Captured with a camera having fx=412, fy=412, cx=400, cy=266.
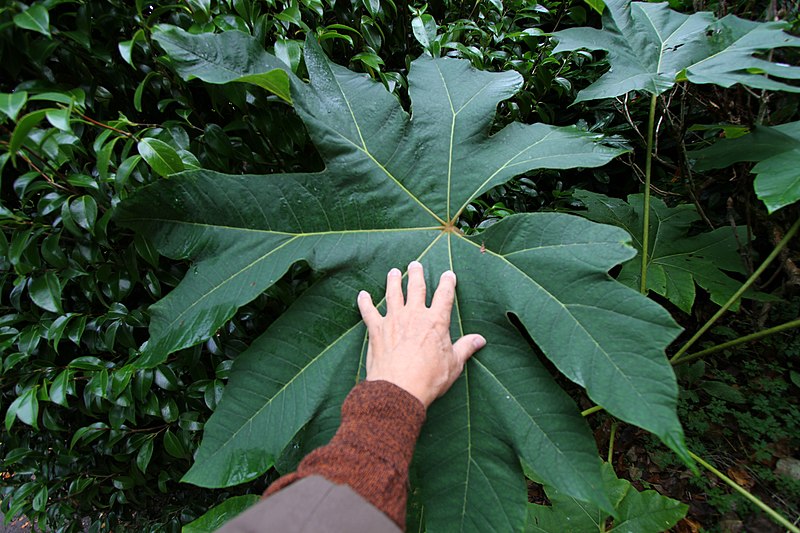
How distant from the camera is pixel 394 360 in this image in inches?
28.9

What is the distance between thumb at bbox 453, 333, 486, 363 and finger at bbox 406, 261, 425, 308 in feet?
0.34

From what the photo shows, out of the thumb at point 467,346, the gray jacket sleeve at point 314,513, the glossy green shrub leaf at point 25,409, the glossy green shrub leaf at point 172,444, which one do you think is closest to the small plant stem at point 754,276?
the thumb at point 467,346

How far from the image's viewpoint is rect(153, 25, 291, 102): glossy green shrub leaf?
790mm

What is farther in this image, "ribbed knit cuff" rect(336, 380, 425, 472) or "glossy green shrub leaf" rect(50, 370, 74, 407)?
"glossy green shrub leaf" rect(50, 370, 74, 407)

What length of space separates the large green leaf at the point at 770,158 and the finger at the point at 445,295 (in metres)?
0.59

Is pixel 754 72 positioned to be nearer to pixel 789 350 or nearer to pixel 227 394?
pixel 789 350

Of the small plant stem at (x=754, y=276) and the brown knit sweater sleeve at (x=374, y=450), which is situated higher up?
the brown knit sweater sleeve at (x=374, y=450)

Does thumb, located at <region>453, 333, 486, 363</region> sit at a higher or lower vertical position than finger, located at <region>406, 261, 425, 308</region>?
lower

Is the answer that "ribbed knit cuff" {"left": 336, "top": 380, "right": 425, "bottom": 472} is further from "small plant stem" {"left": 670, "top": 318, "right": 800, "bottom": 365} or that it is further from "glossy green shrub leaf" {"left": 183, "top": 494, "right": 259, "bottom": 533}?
"small plant stem" {"left": 670, "top": 318, "right": 800, "bottom": 365}

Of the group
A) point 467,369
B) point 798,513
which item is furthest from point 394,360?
point 798,513

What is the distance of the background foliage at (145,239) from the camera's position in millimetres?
832

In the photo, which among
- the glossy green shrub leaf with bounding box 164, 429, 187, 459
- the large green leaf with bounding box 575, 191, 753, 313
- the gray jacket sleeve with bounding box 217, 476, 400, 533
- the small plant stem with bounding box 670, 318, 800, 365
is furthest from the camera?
the large green leaf with bounding box 575, 191, 753, 313

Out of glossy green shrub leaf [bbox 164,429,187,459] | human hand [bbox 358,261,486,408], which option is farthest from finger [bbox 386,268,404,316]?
glossy green shrub leaf [bbox 164,429,187,459]

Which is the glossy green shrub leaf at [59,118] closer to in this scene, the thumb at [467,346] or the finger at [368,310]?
the finger at [368,310]
